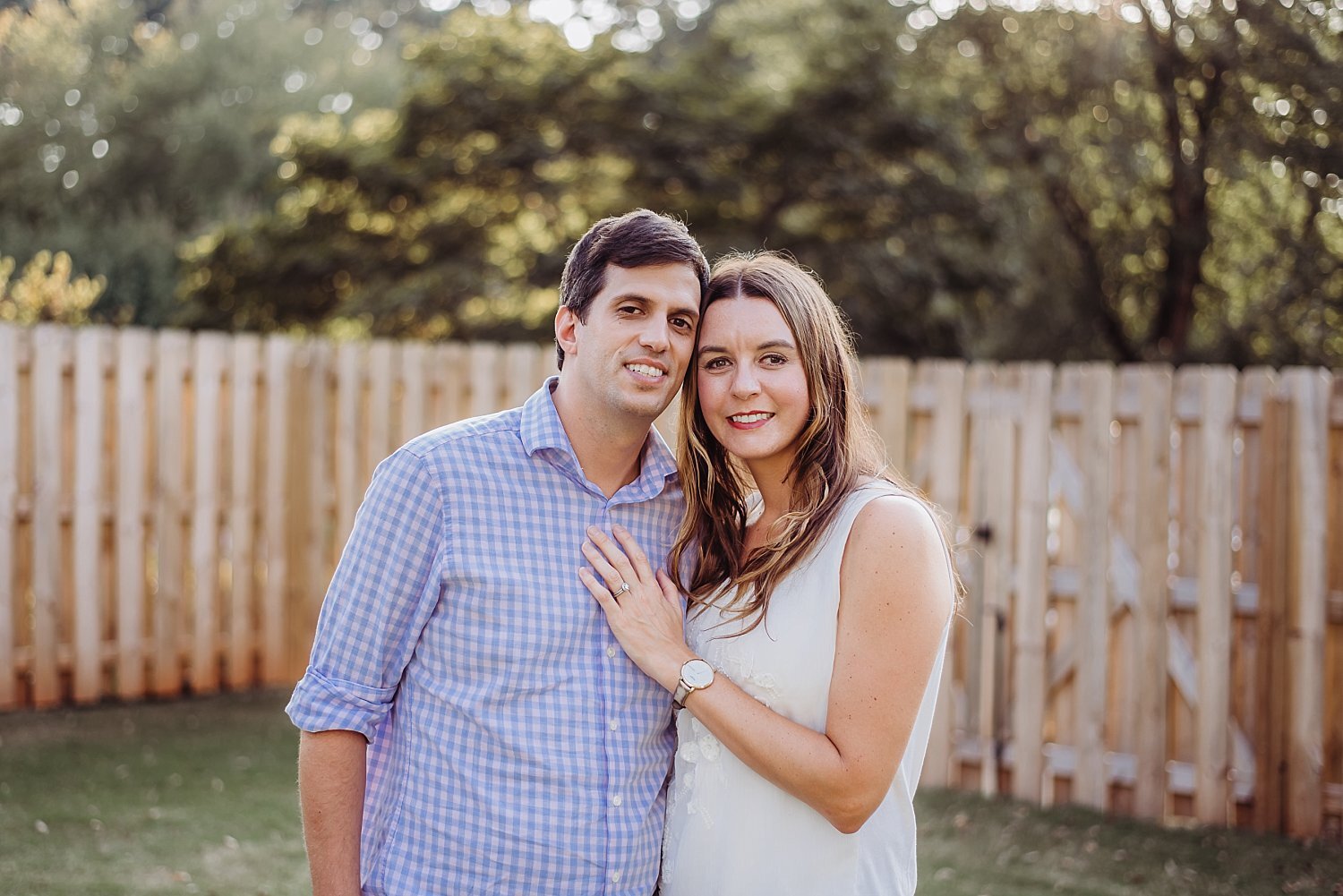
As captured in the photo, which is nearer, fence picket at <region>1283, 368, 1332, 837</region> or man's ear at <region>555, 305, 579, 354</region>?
man's ear at <region>555, 305, 579, 354</region>

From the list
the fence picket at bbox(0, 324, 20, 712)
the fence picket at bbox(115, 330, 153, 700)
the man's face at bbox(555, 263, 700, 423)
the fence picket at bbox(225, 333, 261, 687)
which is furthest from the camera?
the fence picket at bbox(225, 333, 261, 687)

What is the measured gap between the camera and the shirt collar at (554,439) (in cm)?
236

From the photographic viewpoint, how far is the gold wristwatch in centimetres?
226

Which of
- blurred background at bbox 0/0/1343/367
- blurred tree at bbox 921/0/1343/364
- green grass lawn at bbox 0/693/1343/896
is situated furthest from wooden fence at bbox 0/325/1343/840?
blurred tree at bbox 921/0/1343/364

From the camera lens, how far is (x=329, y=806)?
7.23 feet

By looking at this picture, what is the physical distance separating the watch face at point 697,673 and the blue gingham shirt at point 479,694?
0.34ft

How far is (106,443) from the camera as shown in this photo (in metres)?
6.85

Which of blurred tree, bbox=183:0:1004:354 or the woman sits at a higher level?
blurred tree, bbox=183:0:1004:354

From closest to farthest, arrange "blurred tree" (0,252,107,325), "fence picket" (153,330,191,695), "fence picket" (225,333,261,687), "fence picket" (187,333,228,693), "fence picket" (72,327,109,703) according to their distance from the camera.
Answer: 1. "fence picket" (72,327,109,703)
2. "fence picket" (153,330,191,695)
3. "fence picket" (187,333,228,693)
4. "fence picket" (225,333,261,687)
5. "blurred tree" (0,252,107,325)

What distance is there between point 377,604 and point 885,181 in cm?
1110

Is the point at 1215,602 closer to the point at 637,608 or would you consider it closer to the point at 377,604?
the point at 637,608

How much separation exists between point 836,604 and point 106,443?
5.76 m

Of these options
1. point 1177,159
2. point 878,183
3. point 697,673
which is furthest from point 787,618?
point 1177,159

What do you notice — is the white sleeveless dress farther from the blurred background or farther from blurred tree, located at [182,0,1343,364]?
blurred tree, located at [182,0,1343,364]
